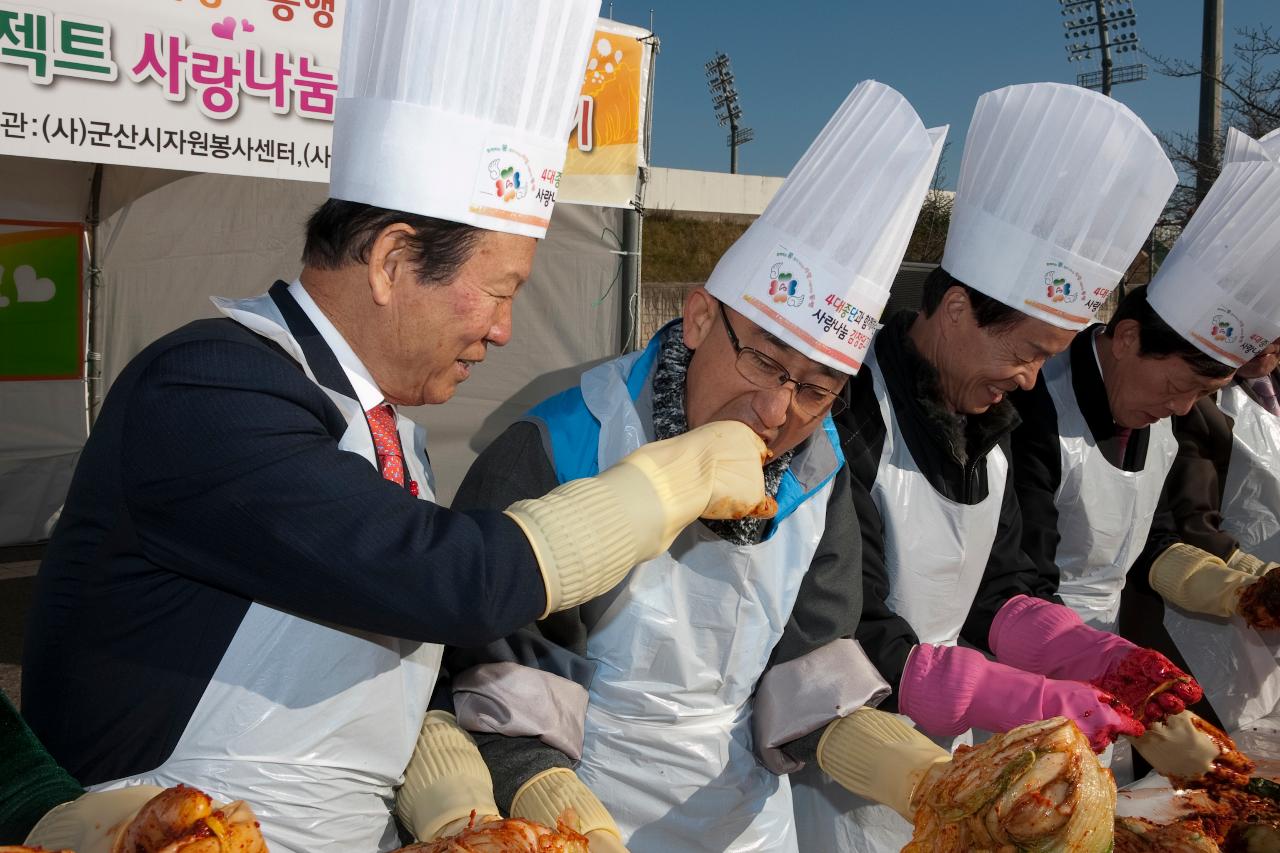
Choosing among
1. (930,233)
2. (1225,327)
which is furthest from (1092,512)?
(930,233)

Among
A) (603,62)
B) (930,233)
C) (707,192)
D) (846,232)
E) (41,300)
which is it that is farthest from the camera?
(707,192)

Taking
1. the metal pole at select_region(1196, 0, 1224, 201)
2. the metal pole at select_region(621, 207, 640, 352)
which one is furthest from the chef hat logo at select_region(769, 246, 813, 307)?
the metal pole at select_region(1196, 0, 1224, 201)

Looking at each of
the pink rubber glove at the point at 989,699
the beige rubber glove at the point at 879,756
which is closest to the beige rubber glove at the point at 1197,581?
the pink rubber glove at the point at 989,699

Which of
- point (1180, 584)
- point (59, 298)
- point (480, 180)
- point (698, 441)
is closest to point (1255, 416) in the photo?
point (1180, 584)

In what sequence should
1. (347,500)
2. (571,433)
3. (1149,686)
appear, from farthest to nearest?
(1149,686), (571,433), (347,500)

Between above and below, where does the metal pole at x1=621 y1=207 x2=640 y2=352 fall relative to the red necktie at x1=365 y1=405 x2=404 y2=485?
below

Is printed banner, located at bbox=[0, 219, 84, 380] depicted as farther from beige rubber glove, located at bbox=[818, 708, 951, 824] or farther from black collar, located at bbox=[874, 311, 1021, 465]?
beige rubber glove, located at bbox=[818, 708, 951, 824]

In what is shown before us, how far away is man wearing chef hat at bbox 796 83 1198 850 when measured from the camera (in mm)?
2219

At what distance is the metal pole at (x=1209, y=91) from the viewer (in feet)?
32.1

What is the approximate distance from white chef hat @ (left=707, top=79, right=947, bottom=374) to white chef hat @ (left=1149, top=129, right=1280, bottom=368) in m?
1.42

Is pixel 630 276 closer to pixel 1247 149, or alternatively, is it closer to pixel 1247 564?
pixel 1247 149

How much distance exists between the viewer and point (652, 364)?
73.6 inches

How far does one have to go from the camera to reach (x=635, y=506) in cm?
131

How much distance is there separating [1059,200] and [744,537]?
1.20m
